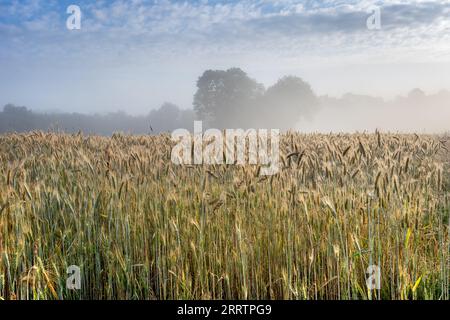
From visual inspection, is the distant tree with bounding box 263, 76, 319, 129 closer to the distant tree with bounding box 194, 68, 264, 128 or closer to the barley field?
the distant tree with bounding box 194, 68, 264, 128

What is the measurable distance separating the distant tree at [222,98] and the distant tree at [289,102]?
464cm

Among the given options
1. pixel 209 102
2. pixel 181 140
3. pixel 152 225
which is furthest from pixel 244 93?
→ pixel 152 225

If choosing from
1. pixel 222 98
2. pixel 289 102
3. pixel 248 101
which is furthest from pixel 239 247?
pixel 289 102

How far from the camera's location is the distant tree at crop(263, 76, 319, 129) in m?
52.3

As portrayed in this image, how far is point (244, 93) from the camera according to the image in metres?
49.7

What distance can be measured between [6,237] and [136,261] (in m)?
0.99

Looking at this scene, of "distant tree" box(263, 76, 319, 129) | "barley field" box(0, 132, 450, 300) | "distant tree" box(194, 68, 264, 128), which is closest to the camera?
"barley field" box(0, 132, 450, 300)

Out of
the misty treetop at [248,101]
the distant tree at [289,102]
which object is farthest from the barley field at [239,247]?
the distant tree at [289,102]

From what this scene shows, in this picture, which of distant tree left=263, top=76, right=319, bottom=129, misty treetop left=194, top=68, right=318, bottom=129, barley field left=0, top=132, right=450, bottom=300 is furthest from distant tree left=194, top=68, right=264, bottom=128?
barley field left=0, top=132, right=450, bottom=300

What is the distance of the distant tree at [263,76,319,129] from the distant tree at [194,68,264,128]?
464cm

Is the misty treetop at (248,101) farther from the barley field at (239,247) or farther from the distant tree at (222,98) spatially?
the barley field at (239,247)

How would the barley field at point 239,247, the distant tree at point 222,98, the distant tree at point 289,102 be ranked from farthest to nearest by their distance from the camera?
the distant tree at point 289,102 < the distant tree at point 222,98 < the barley field at point 239,247

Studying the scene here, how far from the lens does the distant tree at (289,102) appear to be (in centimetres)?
5231
